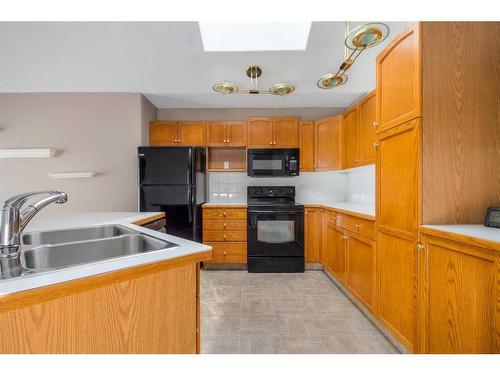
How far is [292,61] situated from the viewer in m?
2.79

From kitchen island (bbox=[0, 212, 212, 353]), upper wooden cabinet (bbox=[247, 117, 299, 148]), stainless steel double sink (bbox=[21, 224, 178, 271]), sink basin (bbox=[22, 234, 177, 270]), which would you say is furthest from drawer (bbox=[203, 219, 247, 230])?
kitchen island (bbox=[0, 212, 212, 353])

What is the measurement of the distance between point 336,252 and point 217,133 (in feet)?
7.29

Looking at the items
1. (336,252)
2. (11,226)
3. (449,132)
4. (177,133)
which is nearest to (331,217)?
(336,252)

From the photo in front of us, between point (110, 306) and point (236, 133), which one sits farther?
point (236, 133)

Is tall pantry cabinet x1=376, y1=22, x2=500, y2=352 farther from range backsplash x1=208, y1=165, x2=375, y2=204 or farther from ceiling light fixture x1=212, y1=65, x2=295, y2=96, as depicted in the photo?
range backsplash x1=208, y1=165, x2=375, y2=204

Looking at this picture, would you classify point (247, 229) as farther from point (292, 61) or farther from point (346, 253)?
point (292, 61)

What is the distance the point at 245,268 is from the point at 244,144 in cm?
172

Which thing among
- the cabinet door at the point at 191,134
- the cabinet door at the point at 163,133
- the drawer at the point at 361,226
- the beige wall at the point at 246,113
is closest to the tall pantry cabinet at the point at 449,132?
the drawer at the point at 361,226

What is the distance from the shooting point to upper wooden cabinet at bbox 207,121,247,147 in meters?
3.48

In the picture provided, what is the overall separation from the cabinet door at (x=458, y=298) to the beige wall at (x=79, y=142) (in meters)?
3.14

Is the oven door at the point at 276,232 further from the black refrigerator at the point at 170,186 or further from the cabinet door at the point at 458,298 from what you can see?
the cabinet door at the point at 458,298

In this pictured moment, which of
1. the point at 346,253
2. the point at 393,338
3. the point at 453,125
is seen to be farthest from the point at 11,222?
the point at 346,253

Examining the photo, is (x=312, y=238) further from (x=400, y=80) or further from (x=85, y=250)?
(x=85, y=250)

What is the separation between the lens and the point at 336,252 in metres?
2.70
